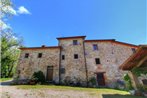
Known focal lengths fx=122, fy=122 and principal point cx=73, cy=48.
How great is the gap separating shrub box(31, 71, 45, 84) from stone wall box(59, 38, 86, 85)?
2.94 metres

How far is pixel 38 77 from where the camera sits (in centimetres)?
1762

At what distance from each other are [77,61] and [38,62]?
6231 mm

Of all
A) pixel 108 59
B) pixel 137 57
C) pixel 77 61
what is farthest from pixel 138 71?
pixel 77 61

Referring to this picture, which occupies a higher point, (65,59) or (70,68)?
(65,59)

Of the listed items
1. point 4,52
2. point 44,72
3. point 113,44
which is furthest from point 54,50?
point 4,52

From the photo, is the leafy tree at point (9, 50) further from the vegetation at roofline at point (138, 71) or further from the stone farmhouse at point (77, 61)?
the vegetation at roofline at point (138, 71)

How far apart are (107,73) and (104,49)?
4.04 m

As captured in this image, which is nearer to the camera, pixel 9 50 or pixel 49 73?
pixel 49 73

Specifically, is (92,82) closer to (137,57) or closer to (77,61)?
(77,61)

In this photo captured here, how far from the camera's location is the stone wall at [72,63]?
18.4 meters

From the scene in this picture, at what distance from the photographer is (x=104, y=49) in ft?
66.5

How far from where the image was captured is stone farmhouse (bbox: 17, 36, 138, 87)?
18.4 m

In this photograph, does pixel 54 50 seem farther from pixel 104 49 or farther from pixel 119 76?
pixel 119 76

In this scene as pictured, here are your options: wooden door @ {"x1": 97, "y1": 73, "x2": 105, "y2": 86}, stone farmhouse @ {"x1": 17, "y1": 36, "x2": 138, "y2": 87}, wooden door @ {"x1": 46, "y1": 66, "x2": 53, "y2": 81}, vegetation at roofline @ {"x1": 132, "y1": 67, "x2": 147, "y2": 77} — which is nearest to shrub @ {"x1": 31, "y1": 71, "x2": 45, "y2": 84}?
stone farmhouse @ {"x1": 17, "y1": 36, "x2": 138, "y2": 87}
